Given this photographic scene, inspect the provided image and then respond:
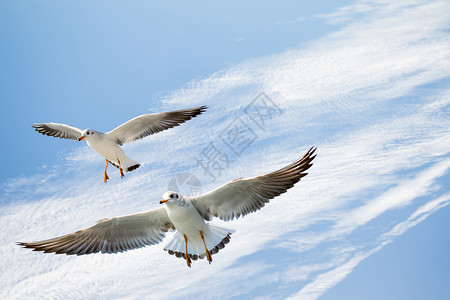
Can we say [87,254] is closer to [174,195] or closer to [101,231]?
[101,231]

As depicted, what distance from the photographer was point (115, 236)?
8.95 metres

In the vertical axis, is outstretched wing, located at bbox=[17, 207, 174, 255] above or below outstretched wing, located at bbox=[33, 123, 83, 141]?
below

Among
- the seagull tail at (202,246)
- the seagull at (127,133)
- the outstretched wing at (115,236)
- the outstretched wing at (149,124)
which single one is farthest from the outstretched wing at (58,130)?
the seagull tail at (202,246)

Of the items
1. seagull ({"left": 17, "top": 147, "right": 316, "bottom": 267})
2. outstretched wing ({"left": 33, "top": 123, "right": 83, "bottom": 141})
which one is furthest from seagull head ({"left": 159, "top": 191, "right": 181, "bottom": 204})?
outstretched wing ({"left": 33, "top": 123, "right": 83, "bottom": 141})

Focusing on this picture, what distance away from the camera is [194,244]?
8984 millimetres

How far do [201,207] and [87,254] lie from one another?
1774mm

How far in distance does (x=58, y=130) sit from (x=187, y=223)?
4.20 metres

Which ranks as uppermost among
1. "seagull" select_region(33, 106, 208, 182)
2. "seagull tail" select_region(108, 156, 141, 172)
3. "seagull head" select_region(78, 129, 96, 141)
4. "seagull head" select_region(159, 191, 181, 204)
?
"seagull head" select_region(78, 129, 96, 141)

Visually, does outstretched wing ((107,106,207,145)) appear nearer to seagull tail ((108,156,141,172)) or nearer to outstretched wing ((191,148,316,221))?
seagull tail ((108,156,141,172))

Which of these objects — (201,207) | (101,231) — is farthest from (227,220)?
(101,231)

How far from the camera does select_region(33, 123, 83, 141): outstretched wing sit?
11.4m

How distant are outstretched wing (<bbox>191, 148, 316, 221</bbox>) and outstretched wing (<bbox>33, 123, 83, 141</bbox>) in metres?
3.77

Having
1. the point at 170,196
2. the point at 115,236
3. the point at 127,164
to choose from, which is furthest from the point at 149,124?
the point at 170,196

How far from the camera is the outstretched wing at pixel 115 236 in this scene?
856cm
